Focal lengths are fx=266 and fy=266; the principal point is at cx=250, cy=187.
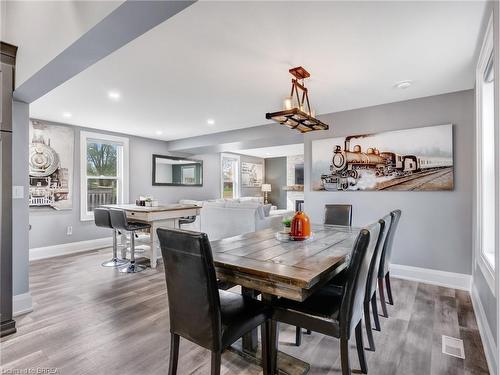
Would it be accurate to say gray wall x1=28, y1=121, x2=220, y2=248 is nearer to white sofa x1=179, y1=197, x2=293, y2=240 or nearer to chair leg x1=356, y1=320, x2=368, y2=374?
white sofa x1=179, y1=197, x2=293, y2=240

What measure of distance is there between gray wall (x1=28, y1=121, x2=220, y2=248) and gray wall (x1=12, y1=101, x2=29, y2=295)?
0.10 ft

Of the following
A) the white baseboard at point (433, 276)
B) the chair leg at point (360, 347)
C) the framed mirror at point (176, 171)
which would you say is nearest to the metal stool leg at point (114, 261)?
the framed mirror at point (176, 171)

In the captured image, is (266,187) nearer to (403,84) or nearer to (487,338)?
(403,84)

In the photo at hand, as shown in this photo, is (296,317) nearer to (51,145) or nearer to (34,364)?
(34,364)

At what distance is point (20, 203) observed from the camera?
8.52 feet

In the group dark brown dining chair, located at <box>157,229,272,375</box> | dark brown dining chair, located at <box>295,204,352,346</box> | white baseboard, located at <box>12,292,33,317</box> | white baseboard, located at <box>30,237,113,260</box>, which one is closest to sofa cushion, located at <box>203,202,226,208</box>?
white baseboard, located at <box>30,237,113,260</box>

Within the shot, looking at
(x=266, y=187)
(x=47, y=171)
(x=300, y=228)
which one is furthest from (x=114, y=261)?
(x=266, y=187)

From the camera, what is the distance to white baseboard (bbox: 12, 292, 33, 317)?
253 cm

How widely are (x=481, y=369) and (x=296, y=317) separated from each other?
4.52ft

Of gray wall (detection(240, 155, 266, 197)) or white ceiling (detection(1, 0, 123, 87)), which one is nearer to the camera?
white ceiling (detection(1, 0, 123, 87))

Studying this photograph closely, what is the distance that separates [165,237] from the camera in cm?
145

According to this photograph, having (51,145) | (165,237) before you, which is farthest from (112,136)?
(165,237)

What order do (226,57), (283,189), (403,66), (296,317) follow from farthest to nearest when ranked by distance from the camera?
(283,189) < (403,66) < (226,57) < (296,317)

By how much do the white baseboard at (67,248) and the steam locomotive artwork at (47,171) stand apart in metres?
0.71
